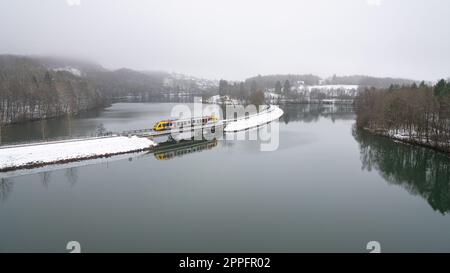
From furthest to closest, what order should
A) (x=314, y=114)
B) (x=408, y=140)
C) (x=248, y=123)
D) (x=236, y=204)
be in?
1. (x=314, y=114)
2. (x=248, y=123)
3. (x=408, y=140)
4. (x=236, y=204)

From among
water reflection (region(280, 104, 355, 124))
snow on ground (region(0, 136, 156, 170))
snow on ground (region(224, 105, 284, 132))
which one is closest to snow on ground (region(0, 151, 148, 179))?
snow on ground (region(0, 136, 156, 170))

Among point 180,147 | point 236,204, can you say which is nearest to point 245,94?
point 180,147

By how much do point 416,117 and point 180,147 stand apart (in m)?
22.9

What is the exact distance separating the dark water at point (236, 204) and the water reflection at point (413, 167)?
0.07 meters

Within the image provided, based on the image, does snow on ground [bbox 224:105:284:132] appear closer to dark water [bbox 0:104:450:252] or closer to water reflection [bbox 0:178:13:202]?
dark water [bbox 0:104:450:252]

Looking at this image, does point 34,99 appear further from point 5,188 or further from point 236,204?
point 236,204

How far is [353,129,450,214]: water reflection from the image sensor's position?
701 inches

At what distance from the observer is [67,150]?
24562mm

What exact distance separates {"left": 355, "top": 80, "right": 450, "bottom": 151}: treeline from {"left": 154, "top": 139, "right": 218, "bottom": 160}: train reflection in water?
64.3 feet

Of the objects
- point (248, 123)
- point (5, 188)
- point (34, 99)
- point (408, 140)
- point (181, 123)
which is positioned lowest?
point (5, 188)

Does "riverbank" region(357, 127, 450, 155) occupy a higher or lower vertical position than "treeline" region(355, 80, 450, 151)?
lower
